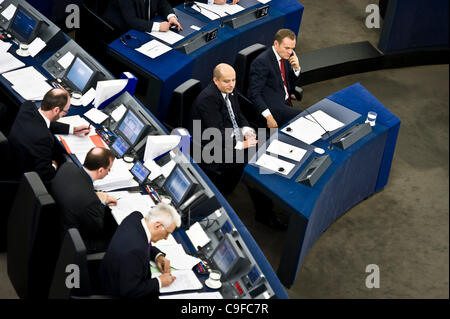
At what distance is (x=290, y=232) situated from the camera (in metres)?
4.57

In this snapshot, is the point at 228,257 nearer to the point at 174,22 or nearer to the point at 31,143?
the point at 31,143

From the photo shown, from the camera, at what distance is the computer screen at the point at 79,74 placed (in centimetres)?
527

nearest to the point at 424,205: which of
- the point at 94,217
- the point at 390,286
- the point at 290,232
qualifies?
the point at 390,286

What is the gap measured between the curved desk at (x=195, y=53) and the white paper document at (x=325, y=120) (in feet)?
4.72

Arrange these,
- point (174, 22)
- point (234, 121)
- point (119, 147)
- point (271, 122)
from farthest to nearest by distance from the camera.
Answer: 1. point (174, 22)
2. point (271, 122)
3. point (234, 121)
4. point (119, 147)

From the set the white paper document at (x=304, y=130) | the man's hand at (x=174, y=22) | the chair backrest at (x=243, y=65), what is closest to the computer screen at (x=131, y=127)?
the white paper document at (x=304, y=130)

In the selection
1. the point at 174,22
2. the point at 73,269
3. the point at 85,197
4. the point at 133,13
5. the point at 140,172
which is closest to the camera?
the point at 73,269

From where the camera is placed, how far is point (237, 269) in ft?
12.1

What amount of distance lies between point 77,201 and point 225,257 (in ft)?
3.36

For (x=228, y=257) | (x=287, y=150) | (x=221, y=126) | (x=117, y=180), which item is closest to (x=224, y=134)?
(x=221, y=126)

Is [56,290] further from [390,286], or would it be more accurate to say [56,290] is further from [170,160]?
[390,286]

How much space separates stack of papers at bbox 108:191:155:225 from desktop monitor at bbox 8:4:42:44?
2273 millimetres

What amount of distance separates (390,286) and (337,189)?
920mm

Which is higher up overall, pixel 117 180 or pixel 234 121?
pixel 117 180
